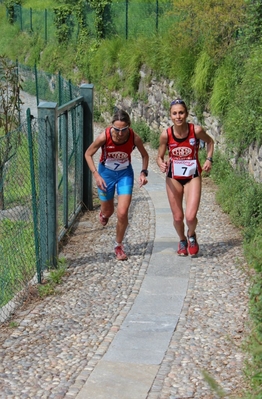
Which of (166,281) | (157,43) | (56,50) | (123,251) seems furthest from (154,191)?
(56,50)

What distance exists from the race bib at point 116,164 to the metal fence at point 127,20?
8.27 m

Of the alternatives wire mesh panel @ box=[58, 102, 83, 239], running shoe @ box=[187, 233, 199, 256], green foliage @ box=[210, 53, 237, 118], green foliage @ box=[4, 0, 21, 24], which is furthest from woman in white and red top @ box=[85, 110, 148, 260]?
green foliage @ box=[4, 0, 21, 24]

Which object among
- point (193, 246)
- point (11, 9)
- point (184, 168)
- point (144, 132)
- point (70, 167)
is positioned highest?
point (11, 9)

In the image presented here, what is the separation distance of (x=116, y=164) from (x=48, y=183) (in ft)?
2.74

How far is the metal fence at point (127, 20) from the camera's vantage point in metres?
17.6

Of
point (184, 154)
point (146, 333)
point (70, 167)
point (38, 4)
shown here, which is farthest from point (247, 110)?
point (38, 4)

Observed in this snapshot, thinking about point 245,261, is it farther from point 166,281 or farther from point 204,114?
point 204,114

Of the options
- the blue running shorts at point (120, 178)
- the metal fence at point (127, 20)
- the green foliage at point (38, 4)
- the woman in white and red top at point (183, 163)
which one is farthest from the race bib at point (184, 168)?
the green foliage at point (38, 4)

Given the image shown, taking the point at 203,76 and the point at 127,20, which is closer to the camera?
the point at 203,76

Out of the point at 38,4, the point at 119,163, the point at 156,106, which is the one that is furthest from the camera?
the point at 38,4

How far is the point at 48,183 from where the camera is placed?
7137mm

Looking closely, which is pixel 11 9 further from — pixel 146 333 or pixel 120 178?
pixel 146 333

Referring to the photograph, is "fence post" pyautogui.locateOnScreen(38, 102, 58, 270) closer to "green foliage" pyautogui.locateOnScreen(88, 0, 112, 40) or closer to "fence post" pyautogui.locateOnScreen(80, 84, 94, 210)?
"fence post" pyautogui.locateOnScreen(80, 84, 94, 210)

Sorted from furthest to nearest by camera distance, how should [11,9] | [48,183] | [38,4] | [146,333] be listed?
[11,9] → [38,4] → [48,183] → [146,333]
